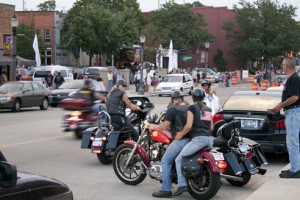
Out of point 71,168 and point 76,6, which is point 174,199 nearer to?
point 71,168

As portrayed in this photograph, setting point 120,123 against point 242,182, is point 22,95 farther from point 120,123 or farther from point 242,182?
point 242,182

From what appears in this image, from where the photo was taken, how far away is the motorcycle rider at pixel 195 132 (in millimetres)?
7688

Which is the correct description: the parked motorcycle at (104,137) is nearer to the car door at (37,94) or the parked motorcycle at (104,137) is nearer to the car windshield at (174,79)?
the car door at (37,94)

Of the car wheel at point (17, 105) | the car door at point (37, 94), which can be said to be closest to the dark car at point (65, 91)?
the car door at point (37, 94)

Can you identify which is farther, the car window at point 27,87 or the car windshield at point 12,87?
the car window at point 27,87

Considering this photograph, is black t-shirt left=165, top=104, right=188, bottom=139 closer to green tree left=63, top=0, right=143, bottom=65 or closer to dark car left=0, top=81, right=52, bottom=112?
dark car left=0, top=81, right=52, bottom=112

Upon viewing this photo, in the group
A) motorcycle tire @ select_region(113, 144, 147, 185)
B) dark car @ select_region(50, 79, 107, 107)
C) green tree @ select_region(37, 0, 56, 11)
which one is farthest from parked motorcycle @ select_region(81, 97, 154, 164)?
green tree @ select_region(37, 0, 56, 11)

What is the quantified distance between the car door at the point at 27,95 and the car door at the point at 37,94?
20 centimetres

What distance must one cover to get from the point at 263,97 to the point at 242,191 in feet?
12.2

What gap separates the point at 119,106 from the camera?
11172 mm

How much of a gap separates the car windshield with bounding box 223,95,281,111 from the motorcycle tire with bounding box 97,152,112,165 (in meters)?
2.82

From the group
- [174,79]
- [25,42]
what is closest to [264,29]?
[25,42]

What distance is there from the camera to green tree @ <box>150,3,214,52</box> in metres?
77.9

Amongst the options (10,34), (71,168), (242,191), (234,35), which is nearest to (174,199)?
(242,191)
